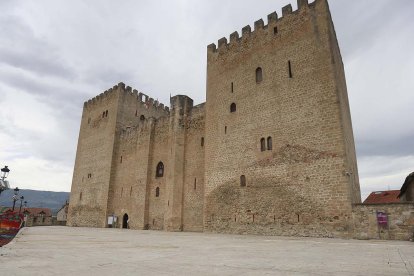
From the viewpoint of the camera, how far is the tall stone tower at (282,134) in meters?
13.3

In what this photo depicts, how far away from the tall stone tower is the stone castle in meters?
0.06

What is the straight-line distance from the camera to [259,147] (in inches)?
642

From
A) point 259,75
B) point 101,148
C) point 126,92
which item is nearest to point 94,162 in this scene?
point 101,148

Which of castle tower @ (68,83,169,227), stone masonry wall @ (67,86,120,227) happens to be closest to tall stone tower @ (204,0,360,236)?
castle tower @ (68,83,169,227)

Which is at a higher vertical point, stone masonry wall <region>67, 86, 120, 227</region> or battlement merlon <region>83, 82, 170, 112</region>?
battlement merlon <region>83, 82, 170, 112</region>

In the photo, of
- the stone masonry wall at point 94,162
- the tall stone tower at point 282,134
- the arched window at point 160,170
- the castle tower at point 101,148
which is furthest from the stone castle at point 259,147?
the stone masonry wall at point 94,162

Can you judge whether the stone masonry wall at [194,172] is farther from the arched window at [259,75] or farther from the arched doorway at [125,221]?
the arched doorway at [125,221]

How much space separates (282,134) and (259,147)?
1.60 m

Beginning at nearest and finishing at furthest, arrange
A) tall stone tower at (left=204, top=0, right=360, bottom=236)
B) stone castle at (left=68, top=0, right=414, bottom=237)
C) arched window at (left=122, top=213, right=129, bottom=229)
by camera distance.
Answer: tall stone tower at (left=204, top=0, right=360, bottom=236), stone castle at (left=68, top=0, right=414, bottom=237), arched window at (left=122, top=213, right=129, bottom=229)

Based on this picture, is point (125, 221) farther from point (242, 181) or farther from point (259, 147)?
point (259, 147)

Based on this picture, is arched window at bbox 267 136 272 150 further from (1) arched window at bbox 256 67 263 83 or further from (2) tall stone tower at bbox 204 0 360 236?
(1) arched window at bbox 256 67 263 83

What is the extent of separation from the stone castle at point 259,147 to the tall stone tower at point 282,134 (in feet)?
0.19

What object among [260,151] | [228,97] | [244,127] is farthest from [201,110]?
[260,151]

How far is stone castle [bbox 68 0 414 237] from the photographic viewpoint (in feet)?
44.5
